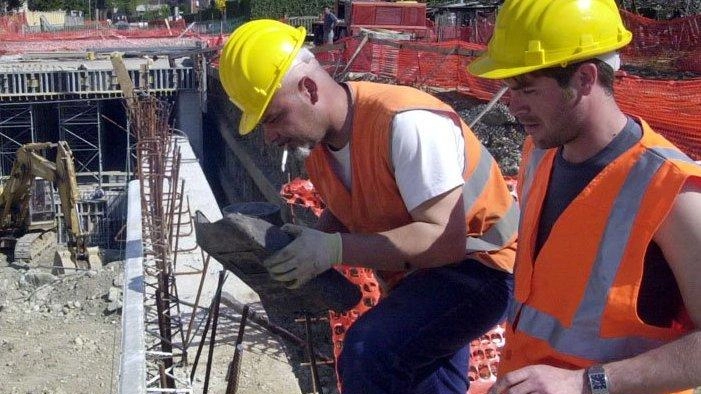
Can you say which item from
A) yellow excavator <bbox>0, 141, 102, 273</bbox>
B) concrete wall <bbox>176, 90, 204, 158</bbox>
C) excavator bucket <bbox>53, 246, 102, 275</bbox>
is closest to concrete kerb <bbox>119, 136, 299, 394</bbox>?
excavator bucket <bbox>53, 246, 102, 275</bbox>

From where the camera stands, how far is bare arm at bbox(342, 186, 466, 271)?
7.63 feet

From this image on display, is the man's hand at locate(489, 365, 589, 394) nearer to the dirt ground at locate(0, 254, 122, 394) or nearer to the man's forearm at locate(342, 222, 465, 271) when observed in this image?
the man's forearm at locate(342, 222, 465, 271)

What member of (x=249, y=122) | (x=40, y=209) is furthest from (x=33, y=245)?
(x=249, y=122)

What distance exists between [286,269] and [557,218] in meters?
0.85

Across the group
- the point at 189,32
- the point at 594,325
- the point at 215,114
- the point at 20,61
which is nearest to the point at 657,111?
the point at 594,325

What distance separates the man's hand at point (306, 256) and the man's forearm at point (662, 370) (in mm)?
935

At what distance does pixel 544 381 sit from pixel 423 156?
760 mm

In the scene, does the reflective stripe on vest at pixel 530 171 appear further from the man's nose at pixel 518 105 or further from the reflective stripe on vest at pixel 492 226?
the man's nose at pixel 518 105

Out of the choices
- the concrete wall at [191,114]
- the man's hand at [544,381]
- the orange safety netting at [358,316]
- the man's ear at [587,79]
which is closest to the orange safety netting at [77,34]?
the concrete wall at [191,114]

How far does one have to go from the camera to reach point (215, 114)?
94.8 feet

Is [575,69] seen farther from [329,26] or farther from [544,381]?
[329,26]

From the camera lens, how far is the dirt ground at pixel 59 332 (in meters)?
11.1

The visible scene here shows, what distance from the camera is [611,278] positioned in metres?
1.80

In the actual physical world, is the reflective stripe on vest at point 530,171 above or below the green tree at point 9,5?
above
